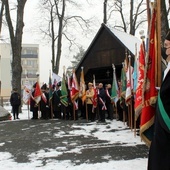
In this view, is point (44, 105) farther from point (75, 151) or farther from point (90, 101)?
point (75, 151)

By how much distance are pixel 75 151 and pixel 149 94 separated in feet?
13.9

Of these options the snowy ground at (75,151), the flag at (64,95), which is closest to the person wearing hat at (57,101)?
the flag at (64,95)

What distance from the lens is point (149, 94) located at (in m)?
3.73

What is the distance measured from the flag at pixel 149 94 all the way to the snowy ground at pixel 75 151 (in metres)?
2.33

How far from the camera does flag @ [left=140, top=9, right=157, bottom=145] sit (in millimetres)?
3605

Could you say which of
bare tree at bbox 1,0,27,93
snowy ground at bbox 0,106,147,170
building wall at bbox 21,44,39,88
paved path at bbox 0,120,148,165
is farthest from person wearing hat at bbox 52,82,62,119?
building wall at bbox 21,44,39,88

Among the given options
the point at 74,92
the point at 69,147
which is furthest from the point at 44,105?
the point at 69,147

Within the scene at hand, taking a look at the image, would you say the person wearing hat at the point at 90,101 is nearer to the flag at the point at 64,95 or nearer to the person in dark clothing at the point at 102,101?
the person in dark clothing at the point at 102,101

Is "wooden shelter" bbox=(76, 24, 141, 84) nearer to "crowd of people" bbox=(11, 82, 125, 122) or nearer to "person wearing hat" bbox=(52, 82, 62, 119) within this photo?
"crowd of people" bbox=(11, 82, 125, 122)

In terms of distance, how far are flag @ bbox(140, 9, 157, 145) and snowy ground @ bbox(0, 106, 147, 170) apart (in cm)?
233

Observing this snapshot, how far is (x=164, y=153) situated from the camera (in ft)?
7.76

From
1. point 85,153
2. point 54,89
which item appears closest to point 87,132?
point 85,153

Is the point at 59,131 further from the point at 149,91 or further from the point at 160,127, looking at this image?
the point at 160,127

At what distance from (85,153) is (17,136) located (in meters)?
3.95
